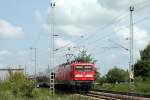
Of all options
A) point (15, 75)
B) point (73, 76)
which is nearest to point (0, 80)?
point (15, 75)

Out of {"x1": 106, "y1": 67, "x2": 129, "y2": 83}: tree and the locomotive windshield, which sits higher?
the locomotive windshield

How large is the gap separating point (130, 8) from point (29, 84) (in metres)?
16.2

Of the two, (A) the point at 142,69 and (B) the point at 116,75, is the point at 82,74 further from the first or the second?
(B) the point at 116,75

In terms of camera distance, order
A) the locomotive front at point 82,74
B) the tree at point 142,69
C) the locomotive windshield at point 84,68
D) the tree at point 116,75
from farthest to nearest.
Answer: the tree at point 116,75
the tree at point 142,69
the locomotive windshield at point 84,68
the locomotive front at point 82,74

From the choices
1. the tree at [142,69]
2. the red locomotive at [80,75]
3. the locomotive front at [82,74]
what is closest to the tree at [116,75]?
the tree at [142,69]

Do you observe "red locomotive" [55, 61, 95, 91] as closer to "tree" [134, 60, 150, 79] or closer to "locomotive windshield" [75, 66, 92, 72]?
"locomotive windshield" [75, 66, 92, 72]

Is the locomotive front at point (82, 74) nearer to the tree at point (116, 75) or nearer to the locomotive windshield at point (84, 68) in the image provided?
the locomotive windshield at point (84, 68)

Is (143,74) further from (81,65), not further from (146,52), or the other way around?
(81,65)

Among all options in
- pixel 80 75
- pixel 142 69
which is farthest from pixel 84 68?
pixel 142 69

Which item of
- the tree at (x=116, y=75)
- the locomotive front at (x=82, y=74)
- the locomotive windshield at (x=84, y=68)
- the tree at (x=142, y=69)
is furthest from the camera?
the tree at (x=116, y=75)

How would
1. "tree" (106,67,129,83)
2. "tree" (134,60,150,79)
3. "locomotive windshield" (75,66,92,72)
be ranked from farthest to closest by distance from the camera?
"tree" (106,67,129,83)
"tree" (134,60,150,79)
"locomotive windshield" (75,66,92,72)

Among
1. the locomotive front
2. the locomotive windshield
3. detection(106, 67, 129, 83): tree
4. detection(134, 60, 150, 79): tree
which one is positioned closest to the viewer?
the locomotive front

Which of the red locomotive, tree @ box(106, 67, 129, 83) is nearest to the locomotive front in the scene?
the red locomotive

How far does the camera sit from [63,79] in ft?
195
